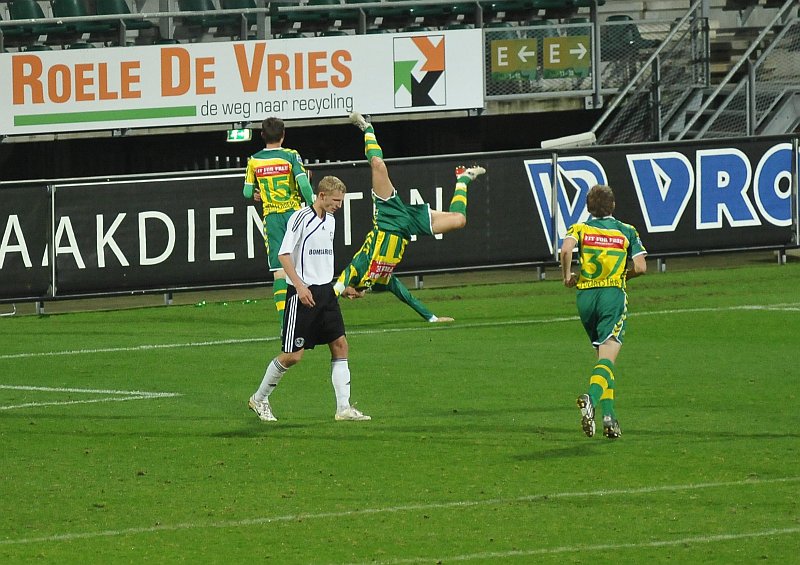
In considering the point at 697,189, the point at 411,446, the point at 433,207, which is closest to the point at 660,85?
the point at 697,189

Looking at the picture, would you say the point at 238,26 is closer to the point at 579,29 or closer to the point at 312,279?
the point at 579,29

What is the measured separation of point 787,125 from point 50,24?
12239 millimetres

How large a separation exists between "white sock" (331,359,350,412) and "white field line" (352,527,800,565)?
3.92m

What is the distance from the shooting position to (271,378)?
39.7 feet

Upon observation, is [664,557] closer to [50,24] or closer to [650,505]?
[650,505]

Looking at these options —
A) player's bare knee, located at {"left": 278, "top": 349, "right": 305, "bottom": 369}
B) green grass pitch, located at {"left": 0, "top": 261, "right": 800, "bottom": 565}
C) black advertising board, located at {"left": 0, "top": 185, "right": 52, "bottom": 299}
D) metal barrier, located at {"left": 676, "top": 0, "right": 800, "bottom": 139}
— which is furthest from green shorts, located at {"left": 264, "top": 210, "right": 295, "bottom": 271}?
metal barrier, located at {"left": 676, "top": 0, "right": 800, "bottom": 139}

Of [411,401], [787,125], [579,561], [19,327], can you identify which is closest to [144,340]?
[19,327]

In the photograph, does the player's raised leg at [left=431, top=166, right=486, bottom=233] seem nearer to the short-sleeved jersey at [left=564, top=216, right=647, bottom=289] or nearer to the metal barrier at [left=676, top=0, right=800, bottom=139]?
the short-sleeved jersey at [left=564, top=216, right=647, bottom=289]

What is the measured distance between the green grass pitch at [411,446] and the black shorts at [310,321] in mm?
689

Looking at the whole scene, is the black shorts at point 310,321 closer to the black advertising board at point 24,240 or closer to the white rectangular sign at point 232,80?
the black advertising board at point 24,240

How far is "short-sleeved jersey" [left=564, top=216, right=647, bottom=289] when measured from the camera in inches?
447

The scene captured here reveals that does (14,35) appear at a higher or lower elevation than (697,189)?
higher

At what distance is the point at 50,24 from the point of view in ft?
84.7

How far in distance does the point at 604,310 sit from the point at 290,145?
1673 cm
